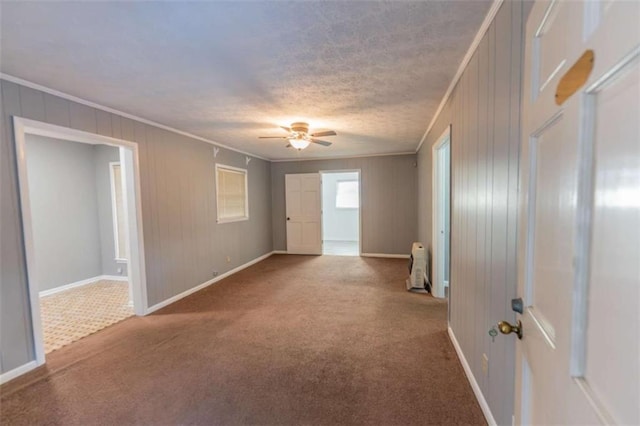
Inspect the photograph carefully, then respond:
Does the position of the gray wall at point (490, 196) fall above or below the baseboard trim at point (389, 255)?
above

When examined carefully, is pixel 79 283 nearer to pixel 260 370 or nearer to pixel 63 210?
pixel 63 210

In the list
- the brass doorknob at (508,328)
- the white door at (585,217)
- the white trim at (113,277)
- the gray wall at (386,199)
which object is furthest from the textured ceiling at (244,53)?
the white trim at (113,277)

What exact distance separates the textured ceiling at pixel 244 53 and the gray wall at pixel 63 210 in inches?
95.0

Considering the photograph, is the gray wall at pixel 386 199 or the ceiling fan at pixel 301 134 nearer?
the ceiling fan at pixel 301 134

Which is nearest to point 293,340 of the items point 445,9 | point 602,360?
point 602,360

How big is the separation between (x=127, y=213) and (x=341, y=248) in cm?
534

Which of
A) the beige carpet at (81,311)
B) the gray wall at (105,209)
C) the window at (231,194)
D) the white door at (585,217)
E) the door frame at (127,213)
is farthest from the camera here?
the window at (231,194)

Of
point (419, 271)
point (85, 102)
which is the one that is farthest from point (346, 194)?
point (85, 102)

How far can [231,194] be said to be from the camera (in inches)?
217

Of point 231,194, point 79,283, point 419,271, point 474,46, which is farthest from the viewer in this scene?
point 231,194

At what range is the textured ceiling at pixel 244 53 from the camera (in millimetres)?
1541

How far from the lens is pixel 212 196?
4855 millimetres

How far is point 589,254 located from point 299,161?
6.61 meters

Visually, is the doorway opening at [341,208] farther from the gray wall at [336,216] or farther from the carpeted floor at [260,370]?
the carpeted floor at [260,370]
